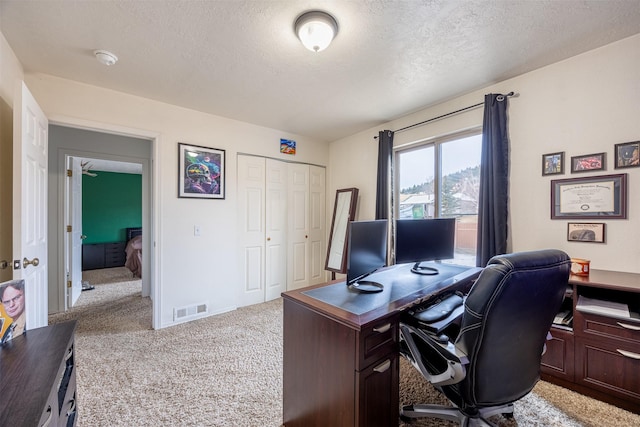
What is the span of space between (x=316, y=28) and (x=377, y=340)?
1.86 m

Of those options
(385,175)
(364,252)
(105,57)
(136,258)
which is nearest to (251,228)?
(385,175)

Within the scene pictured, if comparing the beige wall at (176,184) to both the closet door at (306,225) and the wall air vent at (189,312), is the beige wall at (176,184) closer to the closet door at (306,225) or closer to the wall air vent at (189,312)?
the wall air vent at (189,312)

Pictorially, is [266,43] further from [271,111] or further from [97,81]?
[97,81]

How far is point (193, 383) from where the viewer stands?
1.93m

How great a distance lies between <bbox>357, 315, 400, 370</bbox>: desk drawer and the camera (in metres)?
1.16

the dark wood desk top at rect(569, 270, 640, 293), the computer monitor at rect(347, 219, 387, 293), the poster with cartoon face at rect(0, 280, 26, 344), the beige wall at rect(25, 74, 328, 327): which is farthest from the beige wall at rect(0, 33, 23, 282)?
the dark wood desk top at rect(569, 270, 640, 293)

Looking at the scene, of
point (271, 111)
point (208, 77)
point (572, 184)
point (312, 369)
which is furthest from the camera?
point (271, 111)

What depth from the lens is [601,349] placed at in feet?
5.52

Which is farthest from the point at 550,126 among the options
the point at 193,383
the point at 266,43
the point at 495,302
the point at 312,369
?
the point at 193,383

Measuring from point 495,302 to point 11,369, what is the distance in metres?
1.78

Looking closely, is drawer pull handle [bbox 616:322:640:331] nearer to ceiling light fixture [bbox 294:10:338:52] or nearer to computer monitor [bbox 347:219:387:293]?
computer monitor [bbox 347:219:387:293]

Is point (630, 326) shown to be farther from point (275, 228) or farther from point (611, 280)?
point (275, 228)

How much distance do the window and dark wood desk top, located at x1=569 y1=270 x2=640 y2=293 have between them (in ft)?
3.13

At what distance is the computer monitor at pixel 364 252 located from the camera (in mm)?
1501
